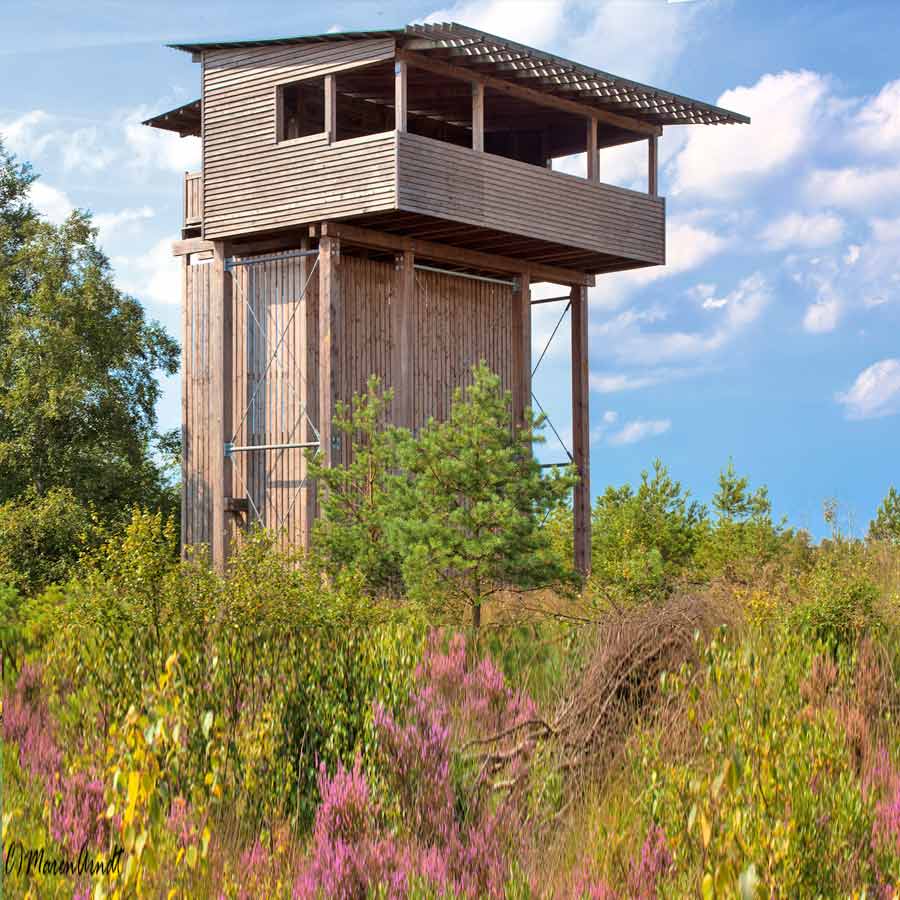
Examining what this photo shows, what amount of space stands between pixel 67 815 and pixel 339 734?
1.79 metres

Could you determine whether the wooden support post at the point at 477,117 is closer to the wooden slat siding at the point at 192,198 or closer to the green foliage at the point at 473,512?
the green foliage at the point at 473,512

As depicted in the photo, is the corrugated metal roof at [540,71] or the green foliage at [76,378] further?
the green foliage at [76,378]

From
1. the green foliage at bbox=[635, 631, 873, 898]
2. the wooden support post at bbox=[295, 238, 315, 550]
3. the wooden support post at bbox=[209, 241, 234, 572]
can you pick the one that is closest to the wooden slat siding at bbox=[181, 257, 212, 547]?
the wooden support post at bbox=[209, 241, 234, 572]

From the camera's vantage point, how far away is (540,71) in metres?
19.5

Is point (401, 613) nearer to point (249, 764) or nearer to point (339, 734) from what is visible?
point (339, 734)

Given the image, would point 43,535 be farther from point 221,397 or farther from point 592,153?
point 592,153

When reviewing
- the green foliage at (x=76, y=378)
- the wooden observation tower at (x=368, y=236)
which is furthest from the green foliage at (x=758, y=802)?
the green foliage at (x=76, y=378)

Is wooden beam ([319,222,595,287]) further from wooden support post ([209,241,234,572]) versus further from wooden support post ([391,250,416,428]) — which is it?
wooden support post ([209,241,234,572])

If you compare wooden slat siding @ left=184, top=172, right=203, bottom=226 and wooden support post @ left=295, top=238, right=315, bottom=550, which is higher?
wooden slat siding @ left=184, top=172, right=203, bottom=226

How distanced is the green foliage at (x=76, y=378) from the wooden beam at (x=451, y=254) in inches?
306

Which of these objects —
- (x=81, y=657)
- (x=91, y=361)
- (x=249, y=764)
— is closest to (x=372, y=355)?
(x=91, y=361)

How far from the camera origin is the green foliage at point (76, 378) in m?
25.1

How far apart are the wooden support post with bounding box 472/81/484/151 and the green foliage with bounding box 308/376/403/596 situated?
3780 millimetres

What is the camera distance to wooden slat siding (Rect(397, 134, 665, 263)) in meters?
18.5
